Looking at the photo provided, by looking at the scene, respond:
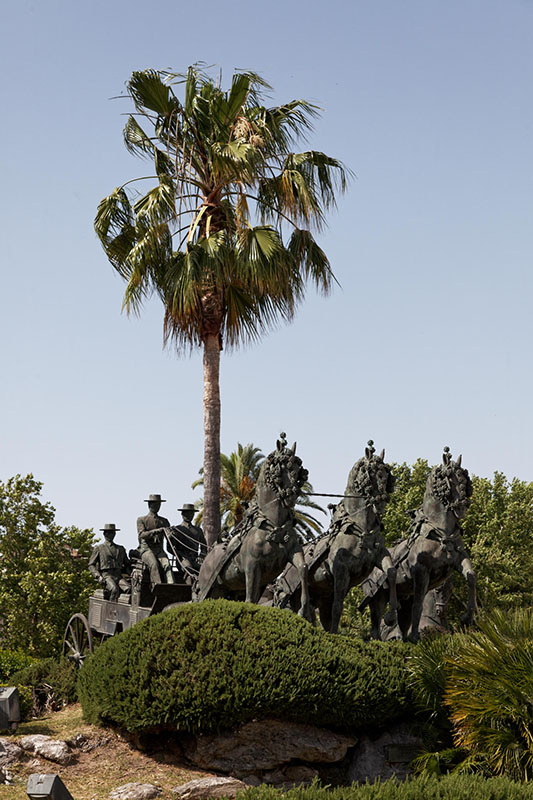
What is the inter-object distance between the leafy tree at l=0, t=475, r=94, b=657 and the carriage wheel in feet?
8.91

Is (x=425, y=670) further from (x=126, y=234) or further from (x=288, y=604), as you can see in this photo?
(x=126, y=234)

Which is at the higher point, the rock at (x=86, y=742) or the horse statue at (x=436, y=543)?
the horse statue at (x=436, y=543)

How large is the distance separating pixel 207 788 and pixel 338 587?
13.0 feet

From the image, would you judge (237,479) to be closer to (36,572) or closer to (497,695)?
(36,572)

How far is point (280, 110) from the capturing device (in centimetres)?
2291

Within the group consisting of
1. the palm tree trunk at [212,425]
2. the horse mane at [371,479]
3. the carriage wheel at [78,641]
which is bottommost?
the carriage wheel at [78,641]

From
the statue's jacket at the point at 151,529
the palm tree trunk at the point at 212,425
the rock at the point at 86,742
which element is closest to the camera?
the rock at the point at 86,742

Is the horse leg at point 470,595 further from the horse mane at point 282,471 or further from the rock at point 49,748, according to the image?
the rock at point 49,748

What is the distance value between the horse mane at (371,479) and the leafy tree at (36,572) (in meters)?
10.7

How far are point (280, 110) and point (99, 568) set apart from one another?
1212 centimetres

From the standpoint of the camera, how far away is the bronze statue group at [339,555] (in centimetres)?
1322

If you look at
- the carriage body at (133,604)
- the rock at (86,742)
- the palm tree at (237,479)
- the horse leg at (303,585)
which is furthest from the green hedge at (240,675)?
the palm tree at (237,479)

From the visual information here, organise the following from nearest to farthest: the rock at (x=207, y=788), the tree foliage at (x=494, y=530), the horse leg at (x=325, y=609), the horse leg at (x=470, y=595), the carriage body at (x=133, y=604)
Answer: the rock at (x=207, y=788) → the horse leg at (x=470, y=595) → the horse leg at (x=325, y=609) → the carriage body at (x=133, y=604) → the tree foliage at (x=494, y=530)

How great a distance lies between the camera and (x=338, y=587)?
13.4 meters
